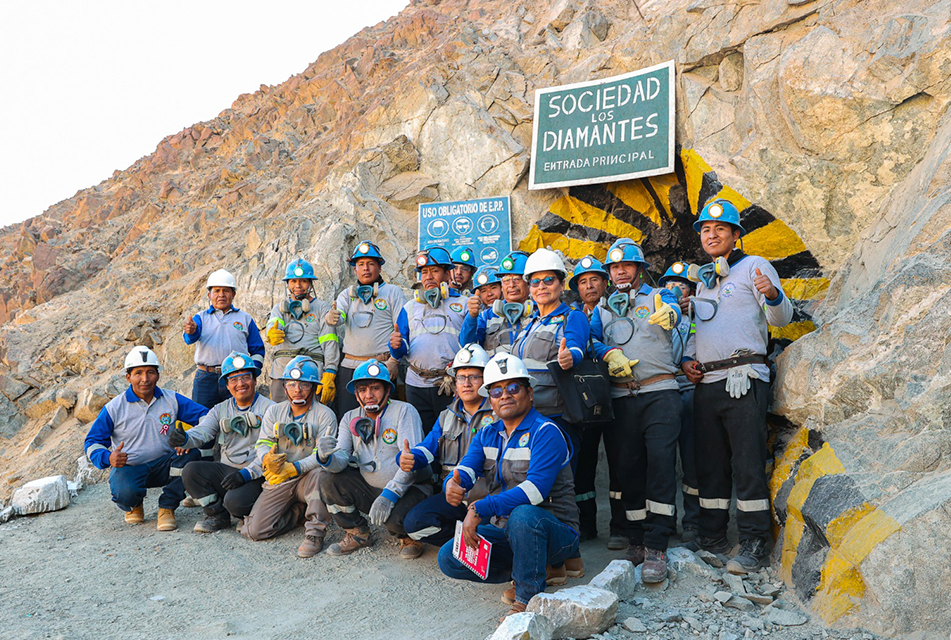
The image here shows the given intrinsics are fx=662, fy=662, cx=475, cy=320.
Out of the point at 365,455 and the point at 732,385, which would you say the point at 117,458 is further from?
the point at 732,385

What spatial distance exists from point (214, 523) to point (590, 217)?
670 cm

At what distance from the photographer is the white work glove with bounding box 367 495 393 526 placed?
17.3 ft

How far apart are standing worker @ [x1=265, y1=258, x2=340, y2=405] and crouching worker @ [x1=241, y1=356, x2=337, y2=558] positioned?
887 millimetres

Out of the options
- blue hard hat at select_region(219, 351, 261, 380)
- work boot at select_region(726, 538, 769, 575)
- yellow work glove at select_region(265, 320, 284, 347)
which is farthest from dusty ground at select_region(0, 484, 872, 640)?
yellow work glove at select_region(265, 320, 284, 347)

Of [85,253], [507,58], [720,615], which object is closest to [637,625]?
[720,615]

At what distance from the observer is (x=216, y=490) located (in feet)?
21.3

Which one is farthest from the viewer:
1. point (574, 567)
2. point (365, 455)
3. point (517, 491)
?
point (365, 455)

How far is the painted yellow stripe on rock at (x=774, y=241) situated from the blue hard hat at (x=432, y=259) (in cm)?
420

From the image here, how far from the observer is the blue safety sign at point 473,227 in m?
10.4

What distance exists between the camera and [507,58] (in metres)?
12.3

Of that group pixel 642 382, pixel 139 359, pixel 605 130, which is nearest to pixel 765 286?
pixel 642 382

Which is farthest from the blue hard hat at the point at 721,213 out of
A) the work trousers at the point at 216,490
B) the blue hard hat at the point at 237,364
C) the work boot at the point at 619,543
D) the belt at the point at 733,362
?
the work trousers at the point at 216,490

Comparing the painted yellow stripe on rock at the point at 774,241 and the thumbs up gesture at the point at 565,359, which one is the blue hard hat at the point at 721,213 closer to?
the thumbs up gesture at the point at 565,359

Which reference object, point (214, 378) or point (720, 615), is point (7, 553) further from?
point (720, 615)
